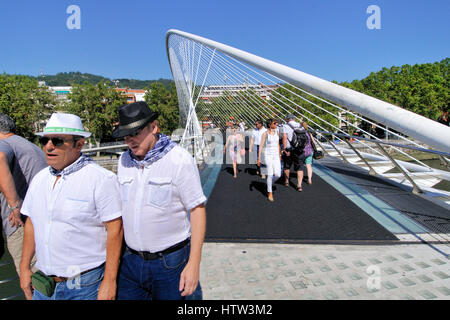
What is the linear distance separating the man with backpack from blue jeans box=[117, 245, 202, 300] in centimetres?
433

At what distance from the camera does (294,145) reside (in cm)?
547

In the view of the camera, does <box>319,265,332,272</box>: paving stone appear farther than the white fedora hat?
Yes

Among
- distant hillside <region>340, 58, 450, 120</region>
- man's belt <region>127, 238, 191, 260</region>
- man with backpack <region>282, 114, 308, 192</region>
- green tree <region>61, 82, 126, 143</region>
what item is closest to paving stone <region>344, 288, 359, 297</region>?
man's belt <region>127, 238, 191, 260</region>

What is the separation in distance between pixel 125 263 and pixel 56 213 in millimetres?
484

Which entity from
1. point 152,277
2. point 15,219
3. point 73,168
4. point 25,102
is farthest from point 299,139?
point 25,102

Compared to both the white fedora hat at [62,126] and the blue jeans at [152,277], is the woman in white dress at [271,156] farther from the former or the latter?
the white fedora hat at [62,126]

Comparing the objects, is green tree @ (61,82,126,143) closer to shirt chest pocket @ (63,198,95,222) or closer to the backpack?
the backpack

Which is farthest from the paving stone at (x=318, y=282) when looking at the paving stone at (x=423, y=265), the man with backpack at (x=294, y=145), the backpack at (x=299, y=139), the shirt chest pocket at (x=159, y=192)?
the backpack at (x=299, y=139)

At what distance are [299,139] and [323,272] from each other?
10.6 feet

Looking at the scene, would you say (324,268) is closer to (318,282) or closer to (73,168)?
(318,282)

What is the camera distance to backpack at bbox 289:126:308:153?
532 cm

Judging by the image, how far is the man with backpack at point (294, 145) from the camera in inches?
212

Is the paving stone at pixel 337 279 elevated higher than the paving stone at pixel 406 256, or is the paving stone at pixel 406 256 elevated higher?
the paving stone at pixel 406 256
